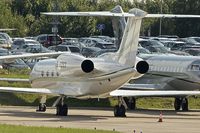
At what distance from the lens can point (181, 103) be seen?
156ft

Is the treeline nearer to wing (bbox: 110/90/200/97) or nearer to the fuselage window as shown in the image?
the fuselage window

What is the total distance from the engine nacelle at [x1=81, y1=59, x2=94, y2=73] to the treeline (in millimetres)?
69898

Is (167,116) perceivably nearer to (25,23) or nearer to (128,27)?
(128,27)

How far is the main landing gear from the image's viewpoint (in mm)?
47469

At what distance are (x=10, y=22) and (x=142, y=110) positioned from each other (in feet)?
225

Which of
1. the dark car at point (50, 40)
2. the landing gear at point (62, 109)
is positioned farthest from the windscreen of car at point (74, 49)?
the landing gear at point (62, 109)

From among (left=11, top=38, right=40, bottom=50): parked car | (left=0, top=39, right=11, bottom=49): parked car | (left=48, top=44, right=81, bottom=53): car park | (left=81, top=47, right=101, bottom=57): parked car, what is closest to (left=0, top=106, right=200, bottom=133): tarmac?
(left=81, top=47, right=101, bottom=57): parked car

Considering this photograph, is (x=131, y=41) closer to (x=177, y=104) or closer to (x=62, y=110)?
(x=62, y=110)

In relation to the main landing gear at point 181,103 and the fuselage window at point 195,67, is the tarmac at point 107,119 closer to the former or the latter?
the main landing gear at point 181,103

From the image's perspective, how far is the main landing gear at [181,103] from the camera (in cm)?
4747

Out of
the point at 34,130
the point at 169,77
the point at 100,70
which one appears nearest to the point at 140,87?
the point at 169,77

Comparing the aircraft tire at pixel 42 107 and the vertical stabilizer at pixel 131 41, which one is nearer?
the vertical stabilizer at pixel 131 41

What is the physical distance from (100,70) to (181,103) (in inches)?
343

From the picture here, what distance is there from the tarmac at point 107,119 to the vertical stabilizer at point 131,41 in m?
2.58
